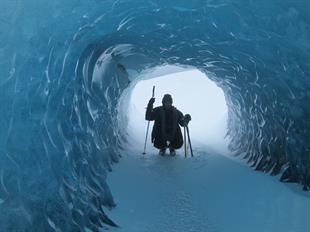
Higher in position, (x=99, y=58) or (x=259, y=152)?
(x=99, y=58)

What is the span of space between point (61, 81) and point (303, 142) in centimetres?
394

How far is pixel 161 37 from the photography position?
279 inches

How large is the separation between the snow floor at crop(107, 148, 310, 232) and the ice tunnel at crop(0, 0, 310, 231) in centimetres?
39

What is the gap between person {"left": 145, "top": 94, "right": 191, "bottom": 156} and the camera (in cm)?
1071

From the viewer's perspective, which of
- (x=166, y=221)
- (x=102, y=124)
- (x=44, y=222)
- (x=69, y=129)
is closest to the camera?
(x=44, y=222)

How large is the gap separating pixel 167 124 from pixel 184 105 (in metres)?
10.7

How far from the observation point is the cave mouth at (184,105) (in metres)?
13.0

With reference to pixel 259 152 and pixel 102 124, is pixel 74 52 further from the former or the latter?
pixel 259 152

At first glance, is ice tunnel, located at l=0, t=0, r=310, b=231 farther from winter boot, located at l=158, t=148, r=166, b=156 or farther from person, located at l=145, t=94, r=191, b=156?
winter boot, located at l=158, t=148, r=166, b=156

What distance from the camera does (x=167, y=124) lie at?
10.8m

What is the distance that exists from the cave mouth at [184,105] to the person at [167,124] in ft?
2.36

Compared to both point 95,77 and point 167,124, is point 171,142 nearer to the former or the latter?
point 167,124

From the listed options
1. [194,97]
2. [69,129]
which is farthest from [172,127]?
[194,97]

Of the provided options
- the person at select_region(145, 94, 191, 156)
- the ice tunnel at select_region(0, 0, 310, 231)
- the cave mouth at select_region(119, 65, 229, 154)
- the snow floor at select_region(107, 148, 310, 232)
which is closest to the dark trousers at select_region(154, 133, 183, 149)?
the person at select_region(145, 94, 191, 156)
